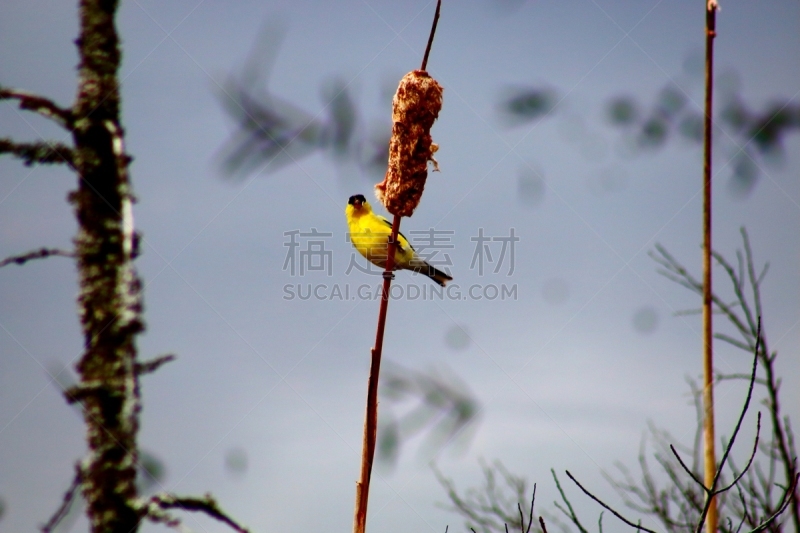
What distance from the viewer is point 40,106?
1.76 m

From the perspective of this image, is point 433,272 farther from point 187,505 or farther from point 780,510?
point 780,510

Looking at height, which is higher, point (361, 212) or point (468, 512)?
point (361, 212)

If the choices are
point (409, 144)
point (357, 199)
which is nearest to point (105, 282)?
point (409, 144)

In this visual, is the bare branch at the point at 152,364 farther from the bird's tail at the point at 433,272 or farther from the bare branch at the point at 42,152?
the bird's tail at the point at 433,272

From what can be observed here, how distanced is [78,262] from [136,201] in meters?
0.22

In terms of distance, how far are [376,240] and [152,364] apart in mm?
2173

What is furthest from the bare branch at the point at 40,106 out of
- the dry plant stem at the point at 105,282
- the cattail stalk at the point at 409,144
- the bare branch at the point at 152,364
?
the cattail stalk at the point at 409,144

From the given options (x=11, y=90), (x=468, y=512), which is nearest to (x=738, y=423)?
(x=11, y=90)

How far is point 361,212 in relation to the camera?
399 centimetres

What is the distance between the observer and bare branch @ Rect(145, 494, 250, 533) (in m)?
1.48

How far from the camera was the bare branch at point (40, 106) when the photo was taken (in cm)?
176

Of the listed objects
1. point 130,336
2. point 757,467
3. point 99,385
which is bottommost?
point 99,385

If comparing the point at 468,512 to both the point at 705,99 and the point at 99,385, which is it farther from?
the point at 705,99

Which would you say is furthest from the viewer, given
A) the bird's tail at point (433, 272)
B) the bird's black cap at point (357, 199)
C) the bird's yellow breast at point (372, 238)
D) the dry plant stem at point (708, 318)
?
the bird's tail at point (433, 272)
